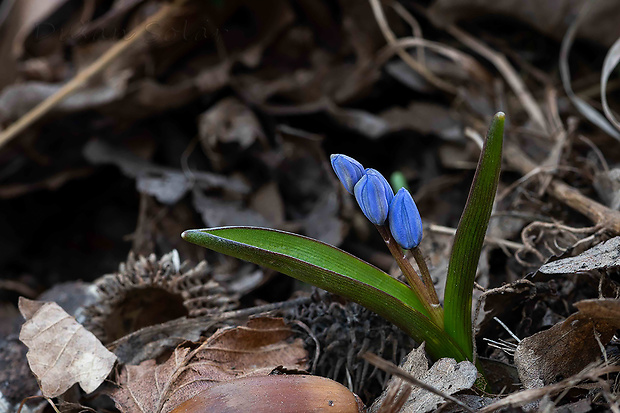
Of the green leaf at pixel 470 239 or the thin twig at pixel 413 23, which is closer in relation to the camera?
the green leaf at pixel 470 239

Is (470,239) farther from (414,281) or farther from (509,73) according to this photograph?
(509,73)

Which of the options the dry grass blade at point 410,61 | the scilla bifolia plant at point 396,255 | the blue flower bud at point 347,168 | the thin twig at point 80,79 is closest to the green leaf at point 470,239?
the scilla bifolia plant at point 396,255

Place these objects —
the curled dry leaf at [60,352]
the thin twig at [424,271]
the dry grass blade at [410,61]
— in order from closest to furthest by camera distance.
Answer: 1. the thin twig at [424,271]
2. the curled dry leaf at [60,352]
3. the dry grass blade at [410,61]

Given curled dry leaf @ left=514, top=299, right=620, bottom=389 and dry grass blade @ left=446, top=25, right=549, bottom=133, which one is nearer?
curled dry leaf @ left=514, top=299, right=620, bottom=389

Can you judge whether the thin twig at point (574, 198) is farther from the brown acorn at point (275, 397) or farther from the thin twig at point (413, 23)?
the brown acorn at point (275, 397)

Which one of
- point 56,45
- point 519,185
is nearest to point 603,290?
point 519,185

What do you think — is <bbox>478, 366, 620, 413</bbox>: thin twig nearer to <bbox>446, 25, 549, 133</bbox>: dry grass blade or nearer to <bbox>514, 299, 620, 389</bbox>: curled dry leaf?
<bbox>514, 299, 620, 389</bbox>: curled dry leaf

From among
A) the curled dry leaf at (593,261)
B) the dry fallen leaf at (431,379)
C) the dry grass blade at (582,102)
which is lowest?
the dry fallen leaf at (431,379)

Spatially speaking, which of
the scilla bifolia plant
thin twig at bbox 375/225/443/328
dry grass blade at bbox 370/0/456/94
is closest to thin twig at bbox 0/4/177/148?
dry grass blade at bbox 370/0/456/94

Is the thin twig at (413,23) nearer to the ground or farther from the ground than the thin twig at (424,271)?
farther from the ground
